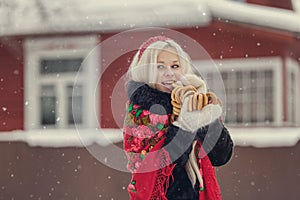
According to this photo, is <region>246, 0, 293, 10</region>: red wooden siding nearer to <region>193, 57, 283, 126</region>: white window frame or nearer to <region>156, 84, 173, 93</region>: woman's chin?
<region>193, 57, 283, 126</region>: white window frame

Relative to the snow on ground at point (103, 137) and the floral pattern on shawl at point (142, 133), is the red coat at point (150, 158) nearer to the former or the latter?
the floral pattern on shawl at point (142, 133)

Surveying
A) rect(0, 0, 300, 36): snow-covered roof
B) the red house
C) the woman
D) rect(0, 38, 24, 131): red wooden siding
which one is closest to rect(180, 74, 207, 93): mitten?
the woman

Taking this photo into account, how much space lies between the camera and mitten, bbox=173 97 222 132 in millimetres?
2271

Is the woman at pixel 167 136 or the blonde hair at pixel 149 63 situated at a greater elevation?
the blonde hair at pixel 149 63

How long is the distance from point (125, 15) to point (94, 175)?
208 cm

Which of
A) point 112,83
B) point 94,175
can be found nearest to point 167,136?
point 94,175

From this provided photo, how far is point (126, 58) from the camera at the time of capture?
7324 millimetres

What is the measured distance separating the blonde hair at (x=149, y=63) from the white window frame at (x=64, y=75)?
4712 millimetres

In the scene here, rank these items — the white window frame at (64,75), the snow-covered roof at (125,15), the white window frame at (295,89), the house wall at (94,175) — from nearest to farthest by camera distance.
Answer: the house wall at (94,175) → the snow-covered roof at (125,15) → the white window frame at (295,89) → the white window frame at (64,75)

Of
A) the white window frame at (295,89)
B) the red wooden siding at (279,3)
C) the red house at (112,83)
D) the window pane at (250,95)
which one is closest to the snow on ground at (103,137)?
the red house at (112,83)

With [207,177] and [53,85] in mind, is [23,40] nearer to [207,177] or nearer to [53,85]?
[53,85]

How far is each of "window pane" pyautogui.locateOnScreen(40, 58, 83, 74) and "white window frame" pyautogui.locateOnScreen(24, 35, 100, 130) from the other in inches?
2.4

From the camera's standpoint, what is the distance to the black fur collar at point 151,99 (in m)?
2.38

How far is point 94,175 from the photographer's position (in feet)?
20.5
